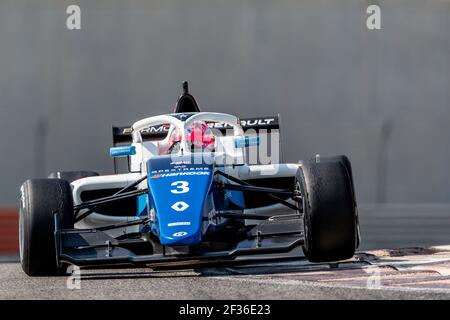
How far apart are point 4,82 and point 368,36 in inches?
156

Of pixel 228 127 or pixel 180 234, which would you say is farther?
pixel 228 127

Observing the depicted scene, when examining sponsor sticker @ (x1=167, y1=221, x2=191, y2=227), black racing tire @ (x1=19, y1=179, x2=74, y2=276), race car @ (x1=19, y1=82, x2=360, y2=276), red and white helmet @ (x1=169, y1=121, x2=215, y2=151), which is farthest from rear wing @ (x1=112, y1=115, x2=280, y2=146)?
sponsor sticker @ (x1=167, y1=221, x2=191, y2=227)

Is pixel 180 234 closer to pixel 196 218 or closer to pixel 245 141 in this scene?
pixel 196 218

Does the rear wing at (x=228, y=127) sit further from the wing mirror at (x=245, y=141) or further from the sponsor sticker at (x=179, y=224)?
the sponsor sticker at (x=179, y=224)

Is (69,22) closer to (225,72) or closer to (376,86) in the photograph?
(225,72)

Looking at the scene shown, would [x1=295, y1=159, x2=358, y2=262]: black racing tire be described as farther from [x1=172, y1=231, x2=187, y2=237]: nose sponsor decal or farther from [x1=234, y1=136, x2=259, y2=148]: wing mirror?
[x1=234, y1=136, x2=259, y2=148]: wing mirror

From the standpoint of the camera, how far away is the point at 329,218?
23.9 feet

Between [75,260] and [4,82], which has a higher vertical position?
[4,82]

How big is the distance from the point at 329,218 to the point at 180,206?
100cm

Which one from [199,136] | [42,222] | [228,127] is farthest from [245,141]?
[42,222]

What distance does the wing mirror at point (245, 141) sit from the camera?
342 inches

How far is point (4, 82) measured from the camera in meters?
11.9

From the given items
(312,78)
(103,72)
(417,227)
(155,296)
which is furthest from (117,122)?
(155,296)

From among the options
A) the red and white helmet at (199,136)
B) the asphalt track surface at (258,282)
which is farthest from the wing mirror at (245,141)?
the asphalt track surface at (258,282)
